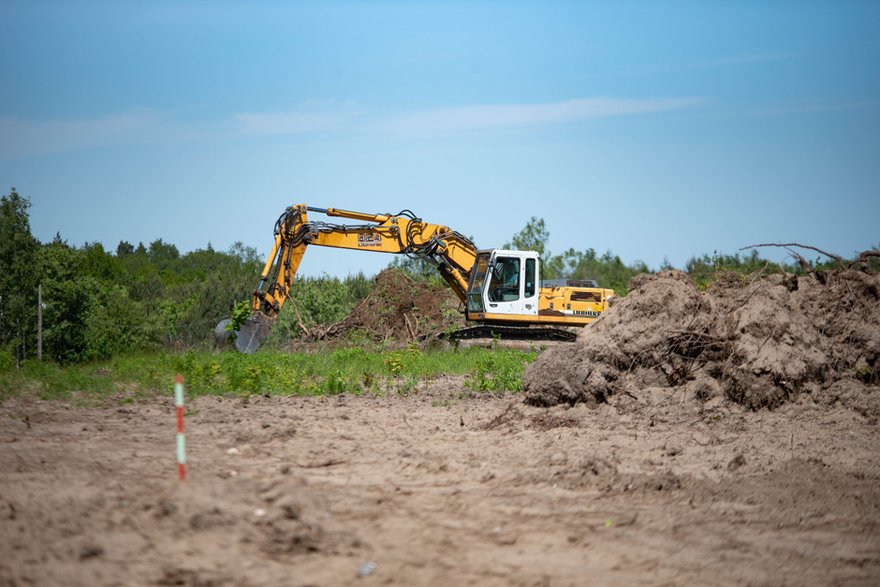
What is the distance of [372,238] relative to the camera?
2642cm

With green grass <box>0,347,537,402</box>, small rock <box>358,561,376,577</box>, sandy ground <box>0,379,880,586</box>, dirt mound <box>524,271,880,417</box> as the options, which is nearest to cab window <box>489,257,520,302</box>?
green grass <box>0,347,537,402</box>

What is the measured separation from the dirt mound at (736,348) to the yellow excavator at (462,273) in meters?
10.2

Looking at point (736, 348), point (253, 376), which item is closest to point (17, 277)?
point (253, 376)

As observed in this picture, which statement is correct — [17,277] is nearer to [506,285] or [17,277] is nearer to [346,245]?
[346,245]

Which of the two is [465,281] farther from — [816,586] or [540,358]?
[816,586]

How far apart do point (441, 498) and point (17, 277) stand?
28.8m

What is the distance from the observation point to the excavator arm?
81.7ft

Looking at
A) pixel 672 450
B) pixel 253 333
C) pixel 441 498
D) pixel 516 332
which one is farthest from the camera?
pixel 516 332

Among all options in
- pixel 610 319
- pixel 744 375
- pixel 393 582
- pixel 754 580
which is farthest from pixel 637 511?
pixel 610 319

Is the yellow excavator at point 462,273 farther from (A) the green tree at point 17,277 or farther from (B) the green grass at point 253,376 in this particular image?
(A) the green tree at point 17,277

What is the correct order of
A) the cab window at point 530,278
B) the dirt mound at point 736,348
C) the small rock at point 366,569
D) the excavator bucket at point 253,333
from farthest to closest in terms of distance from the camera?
the cab window at point 530,278
the excavator bucket at point 253,333
the dirt mound at point 736,348
the small rock at point 366,569

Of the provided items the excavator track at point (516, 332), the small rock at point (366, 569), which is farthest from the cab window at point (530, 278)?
the small rock at point (366, 569)

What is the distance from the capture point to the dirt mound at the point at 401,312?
2880cm

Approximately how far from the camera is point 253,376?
53.1ft
